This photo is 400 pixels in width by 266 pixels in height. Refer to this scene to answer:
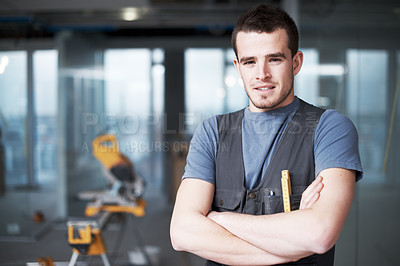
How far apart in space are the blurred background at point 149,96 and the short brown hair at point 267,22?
110 centimetres

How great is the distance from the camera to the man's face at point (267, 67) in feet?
3.82

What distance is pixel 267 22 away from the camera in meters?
1.16

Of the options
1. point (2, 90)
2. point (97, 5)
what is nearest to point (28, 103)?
point (2, 90)

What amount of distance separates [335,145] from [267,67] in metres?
0.33

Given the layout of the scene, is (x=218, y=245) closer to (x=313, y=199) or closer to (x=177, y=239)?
(x=177, y=239)

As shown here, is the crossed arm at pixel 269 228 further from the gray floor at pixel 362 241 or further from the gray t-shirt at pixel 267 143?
the gray floor at pixel 362 241

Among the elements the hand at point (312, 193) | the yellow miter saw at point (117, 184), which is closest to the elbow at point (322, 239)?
the hand at point (312, 193)

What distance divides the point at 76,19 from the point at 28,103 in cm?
140

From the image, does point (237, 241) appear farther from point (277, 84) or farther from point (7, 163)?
point (7, 163)

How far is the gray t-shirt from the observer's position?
1106 mm

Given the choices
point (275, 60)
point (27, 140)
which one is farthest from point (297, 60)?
point (27, 140)

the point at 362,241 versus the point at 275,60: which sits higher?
the point at 275,60

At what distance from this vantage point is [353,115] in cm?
240

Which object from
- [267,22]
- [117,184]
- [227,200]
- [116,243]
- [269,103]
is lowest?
[116,243]
